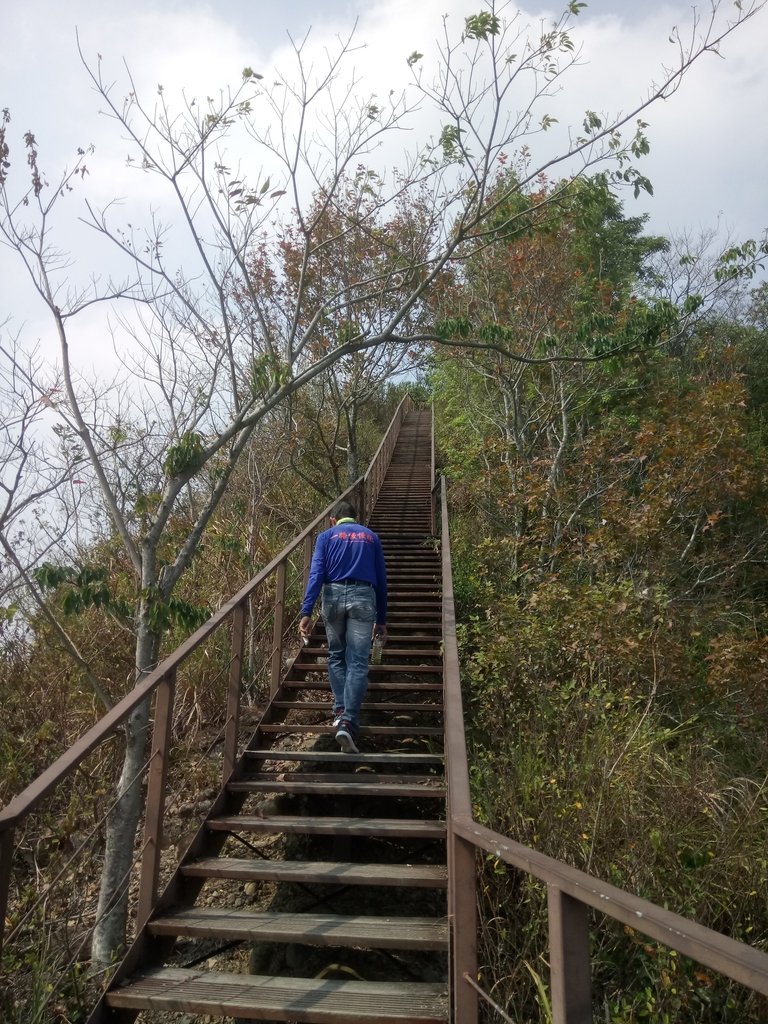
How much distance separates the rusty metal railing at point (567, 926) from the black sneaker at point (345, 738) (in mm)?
1923

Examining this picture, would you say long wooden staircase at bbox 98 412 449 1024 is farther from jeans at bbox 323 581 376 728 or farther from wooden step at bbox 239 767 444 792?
jeans at bbox 323 581 376 728

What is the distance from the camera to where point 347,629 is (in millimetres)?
5195

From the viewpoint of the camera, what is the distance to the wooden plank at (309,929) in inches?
122

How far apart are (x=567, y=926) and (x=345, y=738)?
10.3 feet

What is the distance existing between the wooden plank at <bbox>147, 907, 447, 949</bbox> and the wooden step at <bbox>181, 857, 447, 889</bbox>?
161 millimetres

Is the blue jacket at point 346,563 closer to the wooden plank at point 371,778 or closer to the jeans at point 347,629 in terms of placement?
the jeans at point 347,629

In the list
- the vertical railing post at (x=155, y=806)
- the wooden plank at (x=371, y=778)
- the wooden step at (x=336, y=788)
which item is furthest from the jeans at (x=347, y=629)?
the vertical railing post at (x=155, y=806)

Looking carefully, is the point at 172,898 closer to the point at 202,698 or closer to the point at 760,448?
the point at 202,698

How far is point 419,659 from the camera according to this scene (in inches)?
320

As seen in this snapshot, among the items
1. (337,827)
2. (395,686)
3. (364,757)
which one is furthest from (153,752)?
(395,686)

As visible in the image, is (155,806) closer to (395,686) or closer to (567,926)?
(567,926)

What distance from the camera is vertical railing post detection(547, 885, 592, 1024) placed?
1610 mm

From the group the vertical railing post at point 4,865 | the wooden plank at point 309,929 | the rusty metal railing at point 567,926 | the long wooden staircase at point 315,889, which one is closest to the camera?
the rusty metal railing at point 567,926

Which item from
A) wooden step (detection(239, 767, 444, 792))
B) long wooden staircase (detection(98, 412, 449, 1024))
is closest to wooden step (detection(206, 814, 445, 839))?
long wooden staircase (detection(98, 412, 449, 1024))
